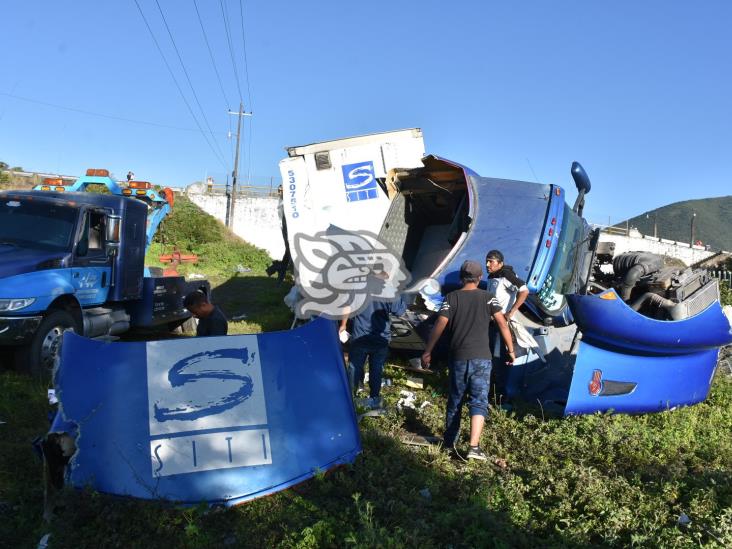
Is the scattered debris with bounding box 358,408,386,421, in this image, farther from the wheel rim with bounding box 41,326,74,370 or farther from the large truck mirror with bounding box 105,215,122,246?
the large truck mirror with bounding box 105,215,122,246

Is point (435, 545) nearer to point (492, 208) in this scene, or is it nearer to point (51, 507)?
point (51, 507)

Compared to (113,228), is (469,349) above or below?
below

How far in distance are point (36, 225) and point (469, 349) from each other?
549cm

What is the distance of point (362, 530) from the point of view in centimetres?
340

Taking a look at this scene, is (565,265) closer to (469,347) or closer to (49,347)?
(469,347)

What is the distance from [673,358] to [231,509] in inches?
174

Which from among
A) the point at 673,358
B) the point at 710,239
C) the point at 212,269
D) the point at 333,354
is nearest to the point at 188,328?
the point at 333,354

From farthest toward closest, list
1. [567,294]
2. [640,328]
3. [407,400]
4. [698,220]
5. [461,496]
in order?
[698,220] < [407,400] < [567,294] < [640,328] < [461,496]

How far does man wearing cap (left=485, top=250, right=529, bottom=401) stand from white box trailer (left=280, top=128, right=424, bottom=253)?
257 cm

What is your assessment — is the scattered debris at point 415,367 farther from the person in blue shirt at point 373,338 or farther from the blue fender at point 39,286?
the blue fender at point 39,286

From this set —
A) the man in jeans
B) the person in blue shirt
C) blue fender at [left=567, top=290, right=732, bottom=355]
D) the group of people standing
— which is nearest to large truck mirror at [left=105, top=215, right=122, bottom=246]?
the person in blue shirt

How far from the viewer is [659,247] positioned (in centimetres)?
4069

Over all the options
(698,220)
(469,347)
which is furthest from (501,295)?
(698,220)

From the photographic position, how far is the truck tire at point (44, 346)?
6.44m
